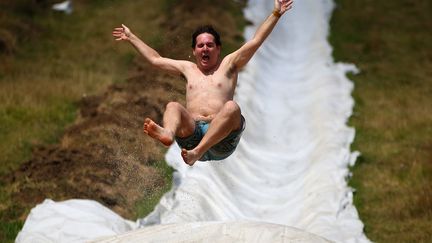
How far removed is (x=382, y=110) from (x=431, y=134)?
7.08ft

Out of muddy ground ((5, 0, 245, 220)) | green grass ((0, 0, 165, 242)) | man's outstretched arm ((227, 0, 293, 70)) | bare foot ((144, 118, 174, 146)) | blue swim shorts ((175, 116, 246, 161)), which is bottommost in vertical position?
green grass ((0, 0, 165, 242))

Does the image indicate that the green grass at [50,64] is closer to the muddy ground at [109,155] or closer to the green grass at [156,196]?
the muddy ground at [109,155]

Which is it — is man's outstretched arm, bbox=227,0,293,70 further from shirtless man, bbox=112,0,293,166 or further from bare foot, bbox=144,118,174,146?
bare foot, bbox=144,118,174,146

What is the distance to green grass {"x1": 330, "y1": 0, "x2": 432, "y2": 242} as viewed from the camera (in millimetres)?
13969

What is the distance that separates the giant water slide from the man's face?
1.83 metres

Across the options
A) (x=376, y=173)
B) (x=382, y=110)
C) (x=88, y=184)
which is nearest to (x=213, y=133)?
(x=88, y=184)

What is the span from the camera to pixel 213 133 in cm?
994

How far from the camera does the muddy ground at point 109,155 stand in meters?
14.3

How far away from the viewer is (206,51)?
35.5 ft

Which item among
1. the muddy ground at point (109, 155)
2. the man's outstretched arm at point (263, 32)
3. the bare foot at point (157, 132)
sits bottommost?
the muddy ground at point (109, 155)

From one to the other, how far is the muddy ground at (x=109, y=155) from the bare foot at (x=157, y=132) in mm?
3169

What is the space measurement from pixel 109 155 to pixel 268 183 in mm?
3375

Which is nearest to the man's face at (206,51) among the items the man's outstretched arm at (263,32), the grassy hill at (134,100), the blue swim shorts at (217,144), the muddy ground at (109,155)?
the man's outstretched arm at (263,32)

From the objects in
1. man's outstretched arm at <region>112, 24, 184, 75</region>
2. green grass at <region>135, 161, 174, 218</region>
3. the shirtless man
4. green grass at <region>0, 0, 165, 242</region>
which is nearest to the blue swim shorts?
the shirtless man
